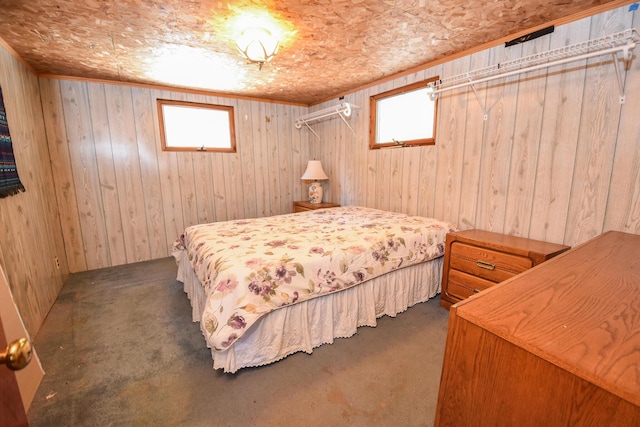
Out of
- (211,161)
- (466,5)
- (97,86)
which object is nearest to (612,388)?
(466,5)

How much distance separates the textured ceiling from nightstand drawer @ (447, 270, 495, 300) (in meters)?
1.80

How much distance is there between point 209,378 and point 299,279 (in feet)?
2.43

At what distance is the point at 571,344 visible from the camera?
23.9 inches

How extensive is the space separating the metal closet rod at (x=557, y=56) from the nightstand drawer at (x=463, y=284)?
1388mm

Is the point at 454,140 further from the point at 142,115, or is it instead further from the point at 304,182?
the point at 142,115

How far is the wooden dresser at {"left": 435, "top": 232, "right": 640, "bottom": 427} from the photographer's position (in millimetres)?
532

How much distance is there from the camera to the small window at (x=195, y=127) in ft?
11.4

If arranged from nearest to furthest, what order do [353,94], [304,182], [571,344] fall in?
1. [571,344]
2. [353,94]
3. [304,182]

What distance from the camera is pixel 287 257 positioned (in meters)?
1.69

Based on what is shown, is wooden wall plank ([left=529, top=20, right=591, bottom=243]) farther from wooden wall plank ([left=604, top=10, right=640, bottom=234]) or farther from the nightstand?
the nightstand

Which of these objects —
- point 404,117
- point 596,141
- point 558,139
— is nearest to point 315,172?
point 404,117

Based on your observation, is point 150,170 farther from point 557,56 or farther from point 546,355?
point 557,56

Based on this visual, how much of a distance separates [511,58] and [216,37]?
7.45 ft

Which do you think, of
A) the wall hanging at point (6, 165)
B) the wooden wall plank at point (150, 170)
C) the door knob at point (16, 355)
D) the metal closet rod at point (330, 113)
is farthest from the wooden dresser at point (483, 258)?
the wooden wall plank at point (150, 170)
